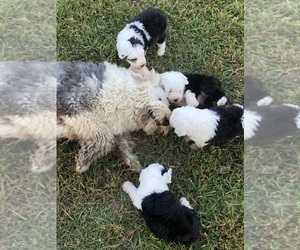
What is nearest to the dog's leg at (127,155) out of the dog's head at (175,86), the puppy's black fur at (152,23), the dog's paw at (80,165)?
the dog's paw at (80,165)

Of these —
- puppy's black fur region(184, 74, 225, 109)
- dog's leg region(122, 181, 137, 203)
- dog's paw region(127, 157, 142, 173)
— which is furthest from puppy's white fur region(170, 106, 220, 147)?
dog's leg region(122, 181, 137, 203)

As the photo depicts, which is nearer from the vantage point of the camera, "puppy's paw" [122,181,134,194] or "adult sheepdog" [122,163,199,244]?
"adult sheepdog" [122,163,199,244]

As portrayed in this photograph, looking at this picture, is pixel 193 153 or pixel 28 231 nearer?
pixel 28 231

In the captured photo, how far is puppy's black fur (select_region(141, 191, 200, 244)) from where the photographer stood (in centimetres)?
370

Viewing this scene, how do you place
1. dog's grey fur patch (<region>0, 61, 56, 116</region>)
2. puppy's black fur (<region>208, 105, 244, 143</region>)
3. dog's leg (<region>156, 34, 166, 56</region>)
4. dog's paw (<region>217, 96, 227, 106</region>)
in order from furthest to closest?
1. dog's leg (<region>156, 34, 166, 56</region>)
2. dog's paw (<region>217, 96, 227, 106</region>)
3. puppy's black fur (<region>208, 105, 244, 143</region>)
4. dog's grey fur patch (<region>0, 61, 56, 116</region>)

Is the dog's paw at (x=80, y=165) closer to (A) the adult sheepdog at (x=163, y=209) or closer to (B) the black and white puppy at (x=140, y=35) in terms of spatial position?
(A) the adult sheepdog at (x=163, y=209)

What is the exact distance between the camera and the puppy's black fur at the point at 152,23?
4086 millimetres

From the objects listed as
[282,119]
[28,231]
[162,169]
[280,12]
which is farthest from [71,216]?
[280,12]

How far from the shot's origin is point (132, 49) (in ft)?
13.1

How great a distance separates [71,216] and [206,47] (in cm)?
162

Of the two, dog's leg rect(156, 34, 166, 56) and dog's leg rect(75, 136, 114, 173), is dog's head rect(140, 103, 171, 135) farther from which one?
dog's leg rect(156, 34, 166, 56)

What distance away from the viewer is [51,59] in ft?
13.2

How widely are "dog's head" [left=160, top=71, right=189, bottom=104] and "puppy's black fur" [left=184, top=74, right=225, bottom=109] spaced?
58 millimetres

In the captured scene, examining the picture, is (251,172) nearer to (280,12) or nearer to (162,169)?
(162,169)
